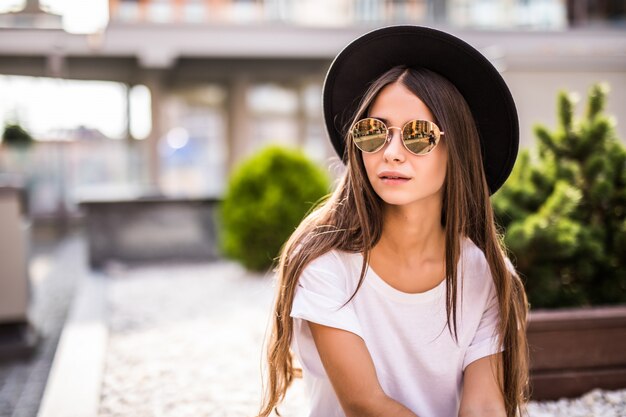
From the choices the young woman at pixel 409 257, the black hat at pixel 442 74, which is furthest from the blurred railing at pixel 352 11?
the young woman at pixel 409 257

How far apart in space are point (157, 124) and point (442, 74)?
12.4 metres

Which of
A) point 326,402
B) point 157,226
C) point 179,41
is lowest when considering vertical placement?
point 157,226

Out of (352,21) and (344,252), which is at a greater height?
(352,21)

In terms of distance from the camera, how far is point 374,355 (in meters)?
1.79

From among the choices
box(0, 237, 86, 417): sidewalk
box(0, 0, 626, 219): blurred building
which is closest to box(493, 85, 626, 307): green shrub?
box(0, 237, 86, 417): sidewalk

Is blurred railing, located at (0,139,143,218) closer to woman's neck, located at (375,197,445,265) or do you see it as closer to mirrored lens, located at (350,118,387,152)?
woman's neck, located at (375,197,445,265)

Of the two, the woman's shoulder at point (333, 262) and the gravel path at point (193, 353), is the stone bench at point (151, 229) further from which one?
the woman's shoulder at point (333, 262)

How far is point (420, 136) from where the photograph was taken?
1.64 meters

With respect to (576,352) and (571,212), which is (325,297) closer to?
(576,352)

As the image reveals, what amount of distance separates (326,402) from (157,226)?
6.37 m

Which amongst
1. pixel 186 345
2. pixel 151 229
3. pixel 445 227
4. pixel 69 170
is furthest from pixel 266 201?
pixel 69 170

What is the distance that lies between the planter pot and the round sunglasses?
1430 millimetres

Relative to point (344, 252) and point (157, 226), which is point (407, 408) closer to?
point (344, 252)

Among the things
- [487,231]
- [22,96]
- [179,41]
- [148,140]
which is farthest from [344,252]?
[22,96]
